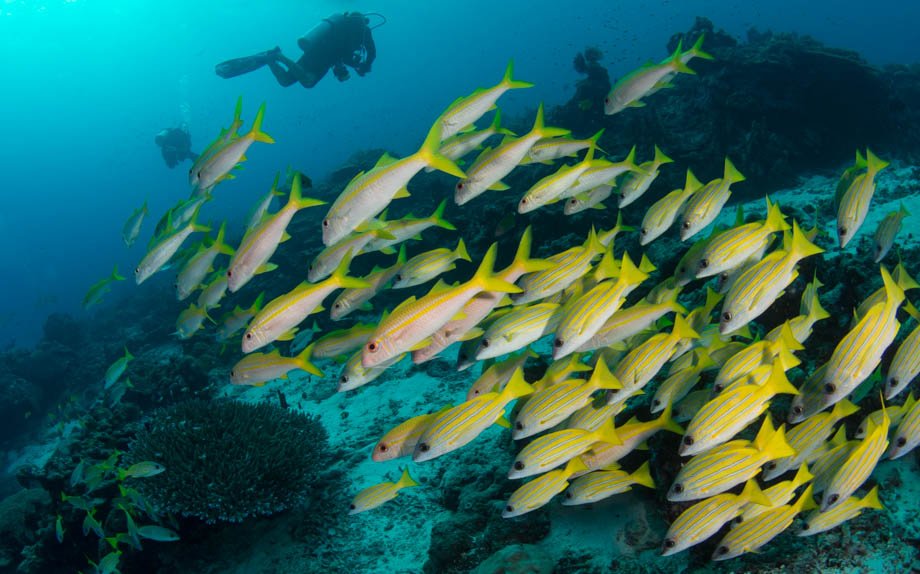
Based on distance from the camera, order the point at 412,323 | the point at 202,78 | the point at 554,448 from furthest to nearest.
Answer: the point at 202,78, the point at 554,448, the point at 412,323

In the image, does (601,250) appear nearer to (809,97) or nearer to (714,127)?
(714,127)

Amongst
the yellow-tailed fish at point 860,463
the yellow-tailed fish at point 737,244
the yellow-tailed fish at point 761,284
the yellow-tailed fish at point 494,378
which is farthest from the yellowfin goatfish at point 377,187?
the yellow-tailed fish at point 860,463

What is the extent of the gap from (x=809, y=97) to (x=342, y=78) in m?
16.1

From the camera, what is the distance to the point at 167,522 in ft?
18.2

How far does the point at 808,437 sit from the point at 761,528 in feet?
2.21

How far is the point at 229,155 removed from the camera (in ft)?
15.3

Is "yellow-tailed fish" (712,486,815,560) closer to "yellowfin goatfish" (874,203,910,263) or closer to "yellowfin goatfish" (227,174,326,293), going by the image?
"yellowfin goatfish" (874,203,910,263)

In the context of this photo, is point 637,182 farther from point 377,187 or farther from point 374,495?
point 374,495

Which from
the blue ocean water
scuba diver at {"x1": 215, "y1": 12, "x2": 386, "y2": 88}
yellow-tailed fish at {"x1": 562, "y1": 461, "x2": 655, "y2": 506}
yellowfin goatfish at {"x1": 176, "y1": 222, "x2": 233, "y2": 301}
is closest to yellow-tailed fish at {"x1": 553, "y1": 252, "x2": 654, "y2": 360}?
yellow-tailed fish at {"x1": 562, "y1": 461, "x2": 655, "y2": 506}

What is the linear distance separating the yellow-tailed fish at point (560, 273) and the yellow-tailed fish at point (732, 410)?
138cm

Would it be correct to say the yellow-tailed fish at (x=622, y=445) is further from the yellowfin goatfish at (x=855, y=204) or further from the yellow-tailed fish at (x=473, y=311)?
the yellowfin goatfish at (x=855, y=204)

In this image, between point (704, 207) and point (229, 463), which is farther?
point (229, 463)

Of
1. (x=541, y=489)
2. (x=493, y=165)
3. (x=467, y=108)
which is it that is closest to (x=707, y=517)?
(x=541, y=489)

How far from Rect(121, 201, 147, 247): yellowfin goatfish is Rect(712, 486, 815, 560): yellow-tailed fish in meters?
7.55
